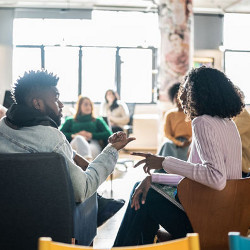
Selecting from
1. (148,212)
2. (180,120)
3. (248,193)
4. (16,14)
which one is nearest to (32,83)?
(148,212)

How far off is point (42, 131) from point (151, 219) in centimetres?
69

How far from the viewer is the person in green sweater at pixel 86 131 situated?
589 cm

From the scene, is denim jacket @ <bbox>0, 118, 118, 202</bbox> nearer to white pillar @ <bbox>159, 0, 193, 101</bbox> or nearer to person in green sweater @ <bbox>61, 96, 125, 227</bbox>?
person in green sweater @ <bbox>61, 96, 125, 227</bbox>

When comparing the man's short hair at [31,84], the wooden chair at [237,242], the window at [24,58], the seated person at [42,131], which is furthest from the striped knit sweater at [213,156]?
the window at [24,58]

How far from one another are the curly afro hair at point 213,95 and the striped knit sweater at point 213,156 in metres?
0.04

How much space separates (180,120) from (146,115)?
22.6ft

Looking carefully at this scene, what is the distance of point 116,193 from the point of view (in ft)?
18.8

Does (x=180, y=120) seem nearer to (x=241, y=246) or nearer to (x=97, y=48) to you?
(x=241, y=246)

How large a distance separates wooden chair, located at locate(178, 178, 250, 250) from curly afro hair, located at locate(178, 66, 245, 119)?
1.06 feet

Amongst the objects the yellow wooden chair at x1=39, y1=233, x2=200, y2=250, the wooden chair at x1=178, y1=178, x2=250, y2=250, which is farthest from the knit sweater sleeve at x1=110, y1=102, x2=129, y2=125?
the yellow wooden chair at x1=39, y1=233, x2=200, y2=250

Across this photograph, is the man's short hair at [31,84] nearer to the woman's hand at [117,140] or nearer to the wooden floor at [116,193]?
the woman's hand at [117,140]

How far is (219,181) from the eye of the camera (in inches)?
78.0

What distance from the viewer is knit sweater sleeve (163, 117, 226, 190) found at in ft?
6.54

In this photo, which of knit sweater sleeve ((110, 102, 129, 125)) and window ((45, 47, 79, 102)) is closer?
knit sweater sleeve ((110, 102, 129, 125))
